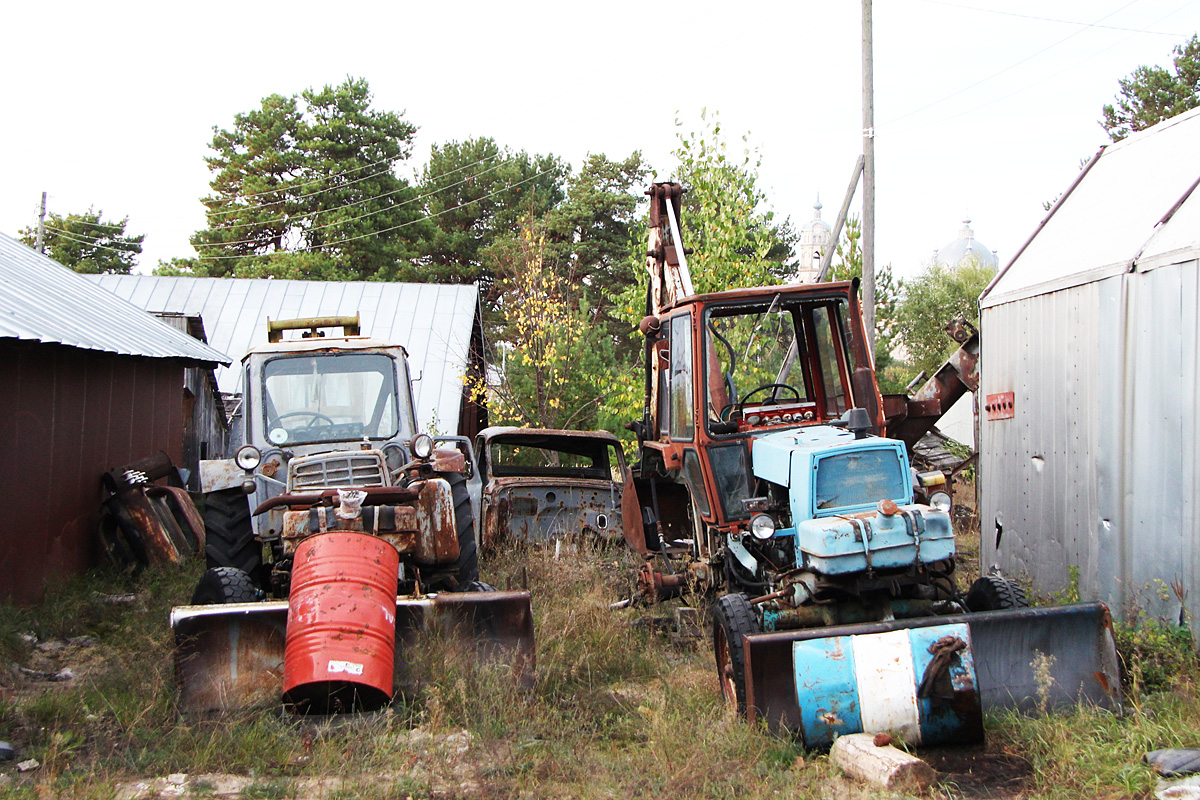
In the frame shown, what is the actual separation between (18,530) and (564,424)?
9.27 m

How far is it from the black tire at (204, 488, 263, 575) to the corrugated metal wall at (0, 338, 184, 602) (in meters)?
2.52

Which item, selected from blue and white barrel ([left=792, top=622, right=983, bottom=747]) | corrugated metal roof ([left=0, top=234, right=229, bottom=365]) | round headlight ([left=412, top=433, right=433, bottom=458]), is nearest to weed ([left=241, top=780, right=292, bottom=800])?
blue and white barrel ([left=792, top=622, right=983, bottom=747])

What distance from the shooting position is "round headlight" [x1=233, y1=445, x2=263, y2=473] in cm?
Result: 694

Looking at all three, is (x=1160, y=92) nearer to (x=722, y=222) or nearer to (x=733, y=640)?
(x=722, y=222)

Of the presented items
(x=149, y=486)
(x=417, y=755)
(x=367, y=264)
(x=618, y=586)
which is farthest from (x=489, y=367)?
(x=367, y=264)

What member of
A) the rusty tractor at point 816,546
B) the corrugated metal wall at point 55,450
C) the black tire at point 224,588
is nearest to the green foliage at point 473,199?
the corrugated metal wall at point 55,450

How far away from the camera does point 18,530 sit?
8.41 m

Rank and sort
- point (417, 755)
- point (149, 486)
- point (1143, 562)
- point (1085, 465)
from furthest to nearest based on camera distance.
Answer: point (149, 486) < point (1085, 465) < point (1143, 562) < point (417, 755)

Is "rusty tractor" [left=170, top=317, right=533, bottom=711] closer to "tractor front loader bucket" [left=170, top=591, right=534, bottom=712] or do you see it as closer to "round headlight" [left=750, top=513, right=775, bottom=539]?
"tractor front loader bucket" [left=170, top=591, right=534, bottom=712]

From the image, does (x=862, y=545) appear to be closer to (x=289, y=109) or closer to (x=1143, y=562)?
(x=1143, y=562)

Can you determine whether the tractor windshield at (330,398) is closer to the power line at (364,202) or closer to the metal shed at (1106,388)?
the metal shed at (1106,388)

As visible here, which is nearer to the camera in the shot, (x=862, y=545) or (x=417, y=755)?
(x=417, y=755)

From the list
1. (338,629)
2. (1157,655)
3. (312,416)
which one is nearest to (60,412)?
(312,416)

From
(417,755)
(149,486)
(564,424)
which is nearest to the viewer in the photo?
(417,755)
